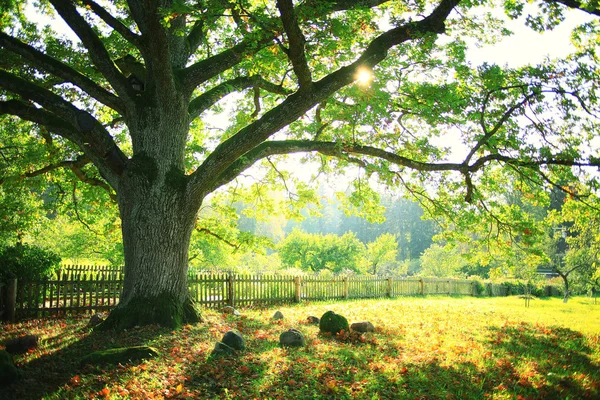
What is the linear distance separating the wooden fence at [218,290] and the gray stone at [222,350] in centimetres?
630

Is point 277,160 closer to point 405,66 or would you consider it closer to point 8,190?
point 405,66

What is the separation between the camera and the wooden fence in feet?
39.0

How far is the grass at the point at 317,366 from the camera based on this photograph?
17.5 feet

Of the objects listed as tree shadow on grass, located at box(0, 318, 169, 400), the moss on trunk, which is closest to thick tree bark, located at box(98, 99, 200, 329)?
the moss on trunk

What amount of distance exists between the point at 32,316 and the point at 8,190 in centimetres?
520

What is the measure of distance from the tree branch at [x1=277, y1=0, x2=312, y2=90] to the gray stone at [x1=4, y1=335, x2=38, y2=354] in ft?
23.8

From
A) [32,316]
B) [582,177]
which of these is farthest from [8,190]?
[582,177]

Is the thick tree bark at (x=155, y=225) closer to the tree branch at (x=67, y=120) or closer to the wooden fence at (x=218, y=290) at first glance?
the tree branch at (x=67, y=120)

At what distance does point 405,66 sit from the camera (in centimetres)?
1112

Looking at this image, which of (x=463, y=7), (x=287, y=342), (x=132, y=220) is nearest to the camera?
(x=287, y=342)

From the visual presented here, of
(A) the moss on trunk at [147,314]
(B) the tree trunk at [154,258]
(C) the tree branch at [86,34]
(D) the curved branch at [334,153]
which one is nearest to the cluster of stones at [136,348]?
(A) the moss on trunk at [147,314]

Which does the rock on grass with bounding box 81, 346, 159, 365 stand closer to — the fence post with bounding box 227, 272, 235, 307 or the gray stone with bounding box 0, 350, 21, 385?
the gray stone with bounding box 0, 350, 21, 385

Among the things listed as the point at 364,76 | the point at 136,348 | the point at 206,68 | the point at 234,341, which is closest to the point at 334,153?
the point at 364,76

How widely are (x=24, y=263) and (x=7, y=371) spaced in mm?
7893
